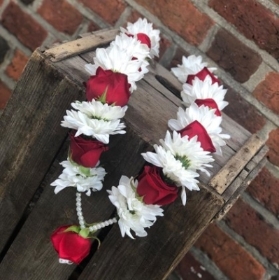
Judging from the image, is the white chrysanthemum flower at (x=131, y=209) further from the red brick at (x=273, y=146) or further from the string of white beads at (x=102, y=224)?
the red brick at (x=273, y=146)

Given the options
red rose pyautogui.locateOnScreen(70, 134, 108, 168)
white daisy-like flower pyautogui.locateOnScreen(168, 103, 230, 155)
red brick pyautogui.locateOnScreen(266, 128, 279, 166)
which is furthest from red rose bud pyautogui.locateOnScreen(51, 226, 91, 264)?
red brick pyautogui.locateOnScreen(266, 128, 279, 166)

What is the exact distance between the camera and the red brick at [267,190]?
1.04 metres

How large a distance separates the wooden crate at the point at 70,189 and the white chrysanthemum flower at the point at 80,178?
2 centimetres

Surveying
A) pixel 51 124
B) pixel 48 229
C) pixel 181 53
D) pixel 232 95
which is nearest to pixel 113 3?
pixel 181 53

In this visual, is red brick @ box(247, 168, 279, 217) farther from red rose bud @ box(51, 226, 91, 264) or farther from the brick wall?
red rose bud @ box(51, 226, 91, 264)

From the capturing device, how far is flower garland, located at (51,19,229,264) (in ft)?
2.31

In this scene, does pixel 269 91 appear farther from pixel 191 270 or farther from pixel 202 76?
pixel 191 270

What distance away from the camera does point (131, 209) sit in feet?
2.37

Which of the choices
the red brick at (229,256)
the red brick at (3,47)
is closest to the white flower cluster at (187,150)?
the red brick at (229,256)

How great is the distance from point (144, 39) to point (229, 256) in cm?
49

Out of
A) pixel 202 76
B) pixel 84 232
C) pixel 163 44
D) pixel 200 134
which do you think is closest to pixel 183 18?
pixel 163 44

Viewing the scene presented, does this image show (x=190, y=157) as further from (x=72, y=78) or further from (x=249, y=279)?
(x=249, y=279)

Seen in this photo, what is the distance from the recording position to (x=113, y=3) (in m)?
1.11

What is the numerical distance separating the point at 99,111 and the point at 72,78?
9cm
